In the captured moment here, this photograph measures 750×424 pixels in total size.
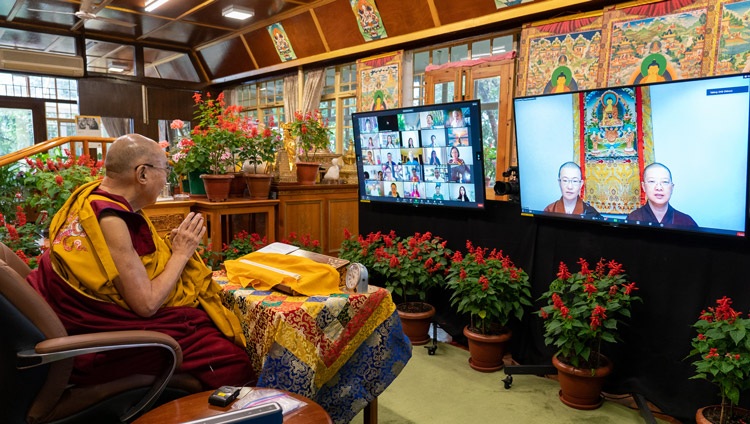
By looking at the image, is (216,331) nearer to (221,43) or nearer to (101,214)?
(101,214)

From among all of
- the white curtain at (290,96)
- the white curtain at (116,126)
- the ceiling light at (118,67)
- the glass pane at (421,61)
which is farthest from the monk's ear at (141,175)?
the ceiling light at (118,67)

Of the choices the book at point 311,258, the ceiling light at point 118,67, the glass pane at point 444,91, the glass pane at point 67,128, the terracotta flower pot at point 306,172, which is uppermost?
the ceiling light at point 118,67

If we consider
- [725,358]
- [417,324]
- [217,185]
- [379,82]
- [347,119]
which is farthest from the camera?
[347,119]

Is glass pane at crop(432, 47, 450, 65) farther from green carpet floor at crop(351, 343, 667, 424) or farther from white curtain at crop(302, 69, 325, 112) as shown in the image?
green carpet floor at crop(351, 343, 667, 424)

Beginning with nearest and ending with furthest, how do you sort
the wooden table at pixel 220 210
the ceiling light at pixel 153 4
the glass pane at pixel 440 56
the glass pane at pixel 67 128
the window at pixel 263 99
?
the wooden table at pixel 220 210, the glass pane at pixel 440 56, the ceiling light at pixel 153 4, the window at pixel 263 99, the glass pane at pixel 67 128

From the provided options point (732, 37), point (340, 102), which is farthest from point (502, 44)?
point (340, 102)

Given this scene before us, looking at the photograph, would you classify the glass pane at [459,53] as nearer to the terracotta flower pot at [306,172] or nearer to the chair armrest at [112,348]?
the terracotta flower pot at [306,172]

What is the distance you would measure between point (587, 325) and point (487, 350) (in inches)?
27.8

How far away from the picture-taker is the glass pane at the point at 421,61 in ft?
20.4

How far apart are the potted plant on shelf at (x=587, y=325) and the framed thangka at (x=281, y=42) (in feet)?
20.4

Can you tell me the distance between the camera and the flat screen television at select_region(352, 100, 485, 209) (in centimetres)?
329

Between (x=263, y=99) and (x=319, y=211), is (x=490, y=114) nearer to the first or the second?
(x=319, y=211)

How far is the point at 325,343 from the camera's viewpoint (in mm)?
1802

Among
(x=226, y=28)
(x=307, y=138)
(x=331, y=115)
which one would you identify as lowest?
(x=307, y=138)
